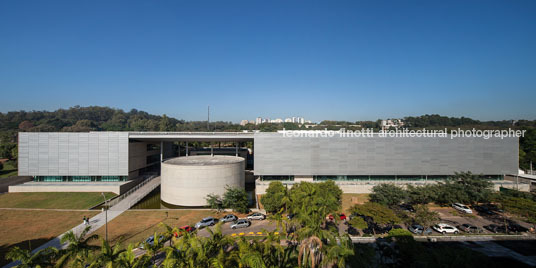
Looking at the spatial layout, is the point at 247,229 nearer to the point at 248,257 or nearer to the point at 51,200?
the point at 248,257

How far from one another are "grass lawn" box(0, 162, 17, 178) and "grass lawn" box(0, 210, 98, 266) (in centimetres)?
2720

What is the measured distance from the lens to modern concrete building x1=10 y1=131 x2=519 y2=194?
129 feet

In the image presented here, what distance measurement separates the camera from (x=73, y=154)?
3959 centimetres

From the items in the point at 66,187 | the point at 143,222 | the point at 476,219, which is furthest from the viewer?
the point at 66,187

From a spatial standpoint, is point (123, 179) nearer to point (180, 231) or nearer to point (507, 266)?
point (180, 231)

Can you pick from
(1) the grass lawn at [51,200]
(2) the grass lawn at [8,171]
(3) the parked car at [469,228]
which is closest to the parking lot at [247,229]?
(3) the parked car at [469,228]

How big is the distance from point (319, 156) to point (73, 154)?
144ft

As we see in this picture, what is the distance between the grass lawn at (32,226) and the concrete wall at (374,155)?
26.0 meters

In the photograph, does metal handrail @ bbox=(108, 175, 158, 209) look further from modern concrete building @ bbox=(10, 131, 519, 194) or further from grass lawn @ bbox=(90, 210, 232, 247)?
grass lawn @ bbox=(90, 210, 232, 247)

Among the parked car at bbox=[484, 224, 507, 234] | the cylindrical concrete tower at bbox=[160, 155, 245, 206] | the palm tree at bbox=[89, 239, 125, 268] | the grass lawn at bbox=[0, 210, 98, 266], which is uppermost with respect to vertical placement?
the palm tree at bbox=[89, 239, 125, 268]

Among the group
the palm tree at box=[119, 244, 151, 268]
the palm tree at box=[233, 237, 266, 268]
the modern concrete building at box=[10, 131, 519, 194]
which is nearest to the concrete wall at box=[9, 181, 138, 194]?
the modern concrete building at box=[10, 131, 519, 194]

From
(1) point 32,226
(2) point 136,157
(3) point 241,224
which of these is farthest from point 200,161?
(1) point 32,226

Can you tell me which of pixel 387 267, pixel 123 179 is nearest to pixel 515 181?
pixel 387 267

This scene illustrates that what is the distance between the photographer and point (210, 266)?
10.4 meters
